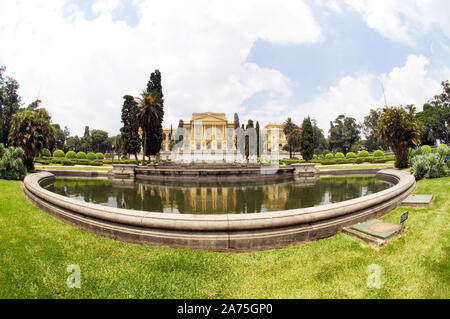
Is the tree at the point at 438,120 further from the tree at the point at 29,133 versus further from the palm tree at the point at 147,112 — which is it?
the tree at the point at 29,133

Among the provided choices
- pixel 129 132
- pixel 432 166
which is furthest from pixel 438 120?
pixel 129 132

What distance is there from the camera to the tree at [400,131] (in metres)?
17.8

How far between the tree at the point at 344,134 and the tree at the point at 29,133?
7626cm

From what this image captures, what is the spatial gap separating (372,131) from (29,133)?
79.6 meters

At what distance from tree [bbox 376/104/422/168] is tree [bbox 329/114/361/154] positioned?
59924mm

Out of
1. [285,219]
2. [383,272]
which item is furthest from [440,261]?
[285,219]

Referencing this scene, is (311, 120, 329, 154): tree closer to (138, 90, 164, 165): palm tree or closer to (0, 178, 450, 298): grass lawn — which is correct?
(138, 90, 164, 165): palm tree

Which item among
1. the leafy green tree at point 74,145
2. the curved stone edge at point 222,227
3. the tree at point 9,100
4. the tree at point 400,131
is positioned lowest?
the curved stone edge at point 222,227

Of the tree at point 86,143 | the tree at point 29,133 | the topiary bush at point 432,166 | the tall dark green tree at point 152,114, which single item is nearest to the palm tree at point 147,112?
the tall dark green tree at point 152,114

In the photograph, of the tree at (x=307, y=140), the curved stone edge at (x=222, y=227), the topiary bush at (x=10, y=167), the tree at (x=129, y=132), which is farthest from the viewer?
the tree at (x=129, y=132)

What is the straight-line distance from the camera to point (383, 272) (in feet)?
11.1

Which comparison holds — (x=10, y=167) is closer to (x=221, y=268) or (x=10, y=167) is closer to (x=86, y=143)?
(x=221, y=268)
